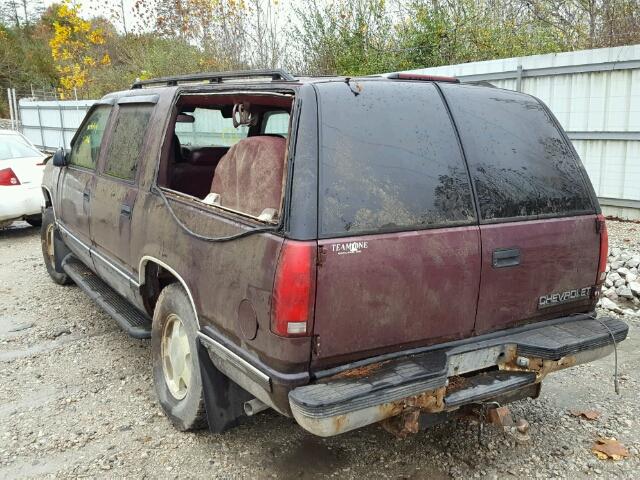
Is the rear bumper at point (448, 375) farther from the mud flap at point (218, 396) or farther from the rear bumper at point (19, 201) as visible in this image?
the rear bumper at point (19, 201)

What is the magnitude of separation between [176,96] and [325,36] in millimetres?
11010

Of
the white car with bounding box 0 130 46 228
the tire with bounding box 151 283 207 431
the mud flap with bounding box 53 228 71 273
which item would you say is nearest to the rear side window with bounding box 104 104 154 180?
the tire with bounding box 151 283 207 431

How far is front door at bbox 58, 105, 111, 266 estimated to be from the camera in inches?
193

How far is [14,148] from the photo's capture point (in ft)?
30.9

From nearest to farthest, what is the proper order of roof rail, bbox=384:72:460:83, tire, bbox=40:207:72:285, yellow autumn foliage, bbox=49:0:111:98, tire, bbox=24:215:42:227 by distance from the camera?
roof rail, bbox=384:72:460:83 < tire, bbox=40:207:72:285 < tire, bbox=24:215:42:227 < yellow autumn foliage, bbox=49:0:111:98

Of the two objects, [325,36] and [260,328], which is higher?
[325,36]

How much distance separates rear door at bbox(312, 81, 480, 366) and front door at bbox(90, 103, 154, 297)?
1.80 metres

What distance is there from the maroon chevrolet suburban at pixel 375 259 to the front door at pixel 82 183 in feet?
4.60

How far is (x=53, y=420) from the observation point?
143 inches

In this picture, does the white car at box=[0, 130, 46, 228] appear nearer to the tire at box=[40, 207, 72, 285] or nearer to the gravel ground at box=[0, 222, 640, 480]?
the tire at box=[40, 207, 72, 285]

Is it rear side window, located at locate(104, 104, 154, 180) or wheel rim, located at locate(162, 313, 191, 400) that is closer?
wheel rim, located at locate(162, 313, 191, 400)

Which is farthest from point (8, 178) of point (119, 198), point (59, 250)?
point (119, 198)

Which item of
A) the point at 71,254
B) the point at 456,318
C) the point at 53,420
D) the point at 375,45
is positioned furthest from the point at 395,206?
the point at 375,45

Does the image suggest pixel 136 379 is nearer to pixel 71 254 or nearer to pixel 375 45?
pixel 71 254
